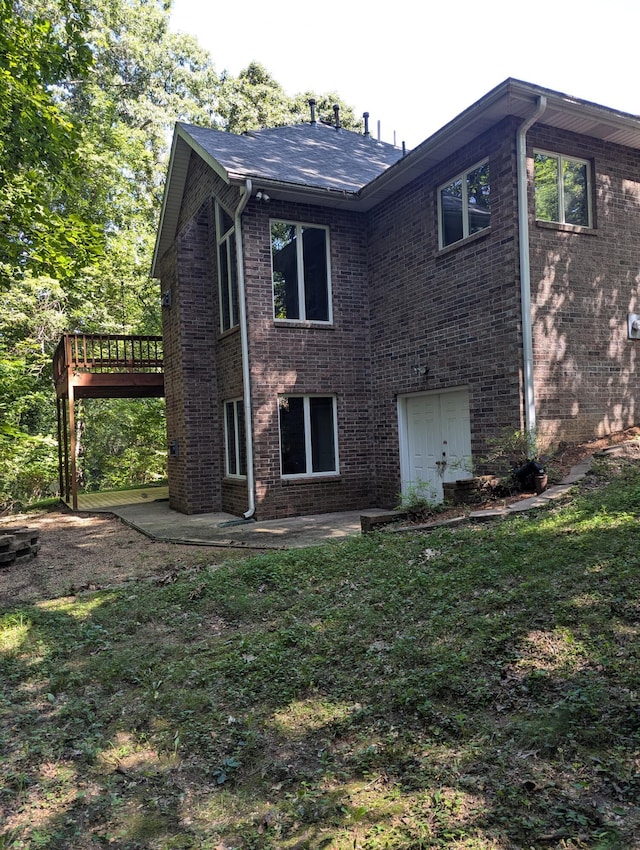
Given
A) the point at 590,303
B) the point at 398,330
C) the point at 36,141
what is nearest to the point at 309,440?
the point at 398,330

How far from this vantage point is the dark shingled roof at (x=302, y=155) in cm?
1052

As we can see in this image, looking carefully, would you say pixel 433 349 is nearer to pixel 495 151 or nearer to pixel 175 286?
pixel 495 151

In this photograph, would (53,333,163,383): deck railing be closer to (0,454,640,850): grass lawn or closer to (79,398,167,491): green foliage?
(79,398,167,491): green foliage

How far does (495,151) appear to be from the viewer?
822cm

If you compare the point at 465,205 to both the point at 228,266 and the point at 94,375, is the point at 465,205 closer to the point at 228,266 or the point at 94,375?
Answer: the point at 228,266

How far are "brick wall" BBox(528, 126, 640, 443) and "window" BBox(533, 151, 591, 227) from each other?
0.13 m

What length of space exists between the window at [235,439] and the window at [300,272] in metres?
2.15

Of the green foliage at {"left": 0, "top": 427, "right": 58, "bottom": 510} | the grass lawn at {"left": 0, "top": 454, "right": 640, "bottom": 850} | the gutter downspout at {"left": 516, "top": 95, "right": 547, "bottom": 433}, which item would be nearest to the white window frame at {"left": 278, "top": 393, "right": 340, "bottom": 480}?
the gutter downspout at {"left": 516, "top": 95, "right": 547, "bottom": 433}

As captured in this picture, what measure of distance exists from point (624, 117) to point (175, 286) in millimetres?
9181

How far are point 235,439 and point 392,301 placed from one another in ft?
13.9

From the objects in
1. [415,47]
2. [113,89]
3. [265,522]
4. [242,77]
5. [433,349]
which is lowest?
[265,522]

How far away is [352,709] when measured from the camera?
316 centimetres

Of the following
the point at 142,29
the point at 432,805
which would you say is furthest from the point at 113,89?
the point at 432,805

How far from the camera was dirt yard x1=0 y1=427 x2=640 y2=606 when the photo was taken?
6.39 meters
